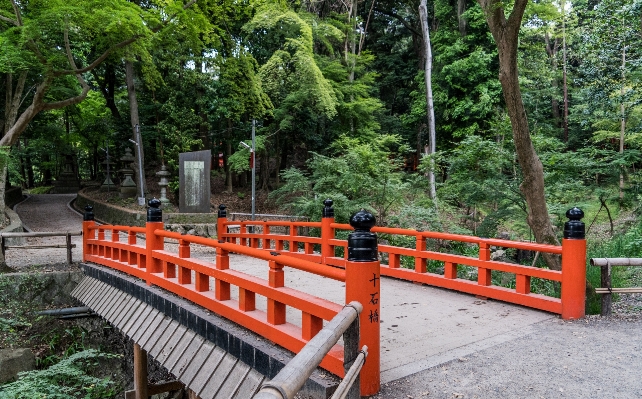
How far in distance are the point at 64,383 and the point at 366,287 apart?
20.9 ft

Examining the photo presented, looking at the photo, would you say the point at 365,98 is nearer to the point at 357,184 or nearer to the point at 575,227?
the point at 357,184

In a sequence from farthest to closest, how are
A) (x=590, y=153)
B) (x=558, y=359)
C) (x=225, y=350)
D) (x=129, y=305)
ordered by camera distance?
1. (x=590, y=153)
2. (x=129, y=305)
3. (x=225, y=350)
4. (x=558, y=359)

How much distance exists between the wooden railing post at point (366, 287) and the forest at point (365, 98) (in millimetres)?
3895

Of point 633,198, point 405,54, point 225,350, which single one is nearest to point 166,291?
point 225,350

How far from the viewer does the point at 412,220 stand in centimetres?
1211

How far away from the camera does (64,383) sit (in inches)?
273

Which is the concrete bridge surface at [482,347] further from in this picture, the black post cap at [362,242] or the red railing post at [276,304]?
the black post cap at [362,242]

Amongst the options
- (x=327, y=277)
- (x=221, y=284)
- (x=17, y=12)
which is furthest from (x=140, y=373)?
(x=17, y=12)

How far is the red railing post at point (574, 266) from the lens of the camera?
15.5 feet

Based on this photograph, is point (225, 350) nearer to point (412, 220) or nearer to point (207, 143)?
point (412, 220)

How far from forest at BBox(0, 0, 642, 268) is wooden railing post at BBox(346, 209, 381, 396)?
3895mm

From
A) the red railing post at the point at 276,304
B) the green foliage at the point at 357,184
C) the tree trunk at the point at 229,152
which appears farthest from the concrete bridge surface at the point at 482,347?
the tree trunk at the point at 229,152

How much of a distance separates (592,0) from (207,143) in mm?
22789

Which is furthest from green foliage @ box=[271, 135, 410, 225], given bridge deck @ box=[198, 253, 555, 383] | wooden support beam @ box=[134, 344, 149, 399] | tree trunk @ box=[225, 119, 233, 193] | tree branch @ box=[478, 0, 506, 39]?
wooden support beam @ box=[134, 344, 149, 399]
